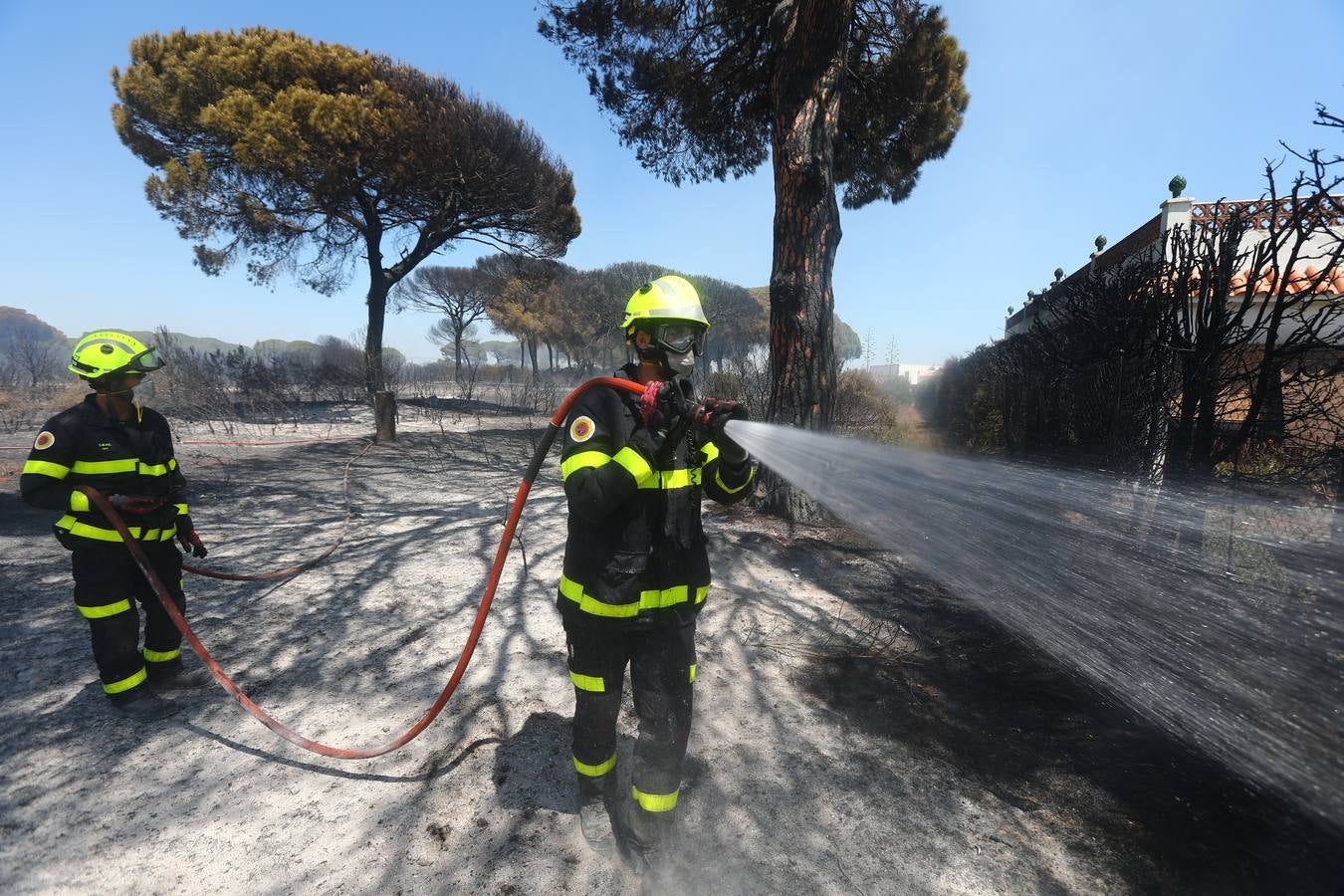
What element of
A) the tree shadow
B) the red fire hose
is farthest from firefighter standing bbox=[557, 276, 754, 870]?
the tree shadow

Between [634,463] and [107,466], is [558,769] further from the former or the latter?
[107,466]

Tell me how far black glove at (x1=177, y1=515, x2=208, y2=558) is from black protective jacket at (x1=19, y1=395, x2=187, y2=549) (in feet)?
0.16

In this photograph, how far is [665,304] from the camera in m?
2.15

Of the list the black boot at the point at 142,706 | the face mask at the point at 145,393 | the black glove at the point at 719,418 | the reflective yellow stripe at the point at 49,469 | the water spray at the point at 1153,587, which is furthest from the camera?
the face mask at the point at 145,393

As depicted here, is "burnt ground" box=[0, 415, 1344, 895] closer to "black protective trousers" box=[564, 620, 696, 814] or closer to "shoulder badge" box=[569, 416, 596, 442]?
"black protective trousers" box=[564, 620, 696, 814]

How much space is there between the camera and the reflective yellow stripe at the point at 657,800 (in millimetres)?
2113

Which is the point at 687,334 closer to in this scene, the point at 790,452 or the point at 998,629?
the point at 790,452

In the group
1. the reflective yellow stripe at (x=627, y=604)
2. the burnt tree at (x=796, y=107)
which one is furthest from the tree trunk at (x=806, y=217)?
the reflective yellow stripe at (x=627, y=604)

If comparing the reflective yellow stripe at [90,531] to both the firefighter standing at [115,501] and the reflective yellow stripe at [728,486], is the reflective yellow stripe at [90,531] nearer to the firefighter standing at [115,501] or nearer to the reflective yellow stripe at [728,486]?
the firefighter standing at [115,501]

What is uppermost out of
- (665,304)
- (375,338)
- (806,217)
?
(806,217)

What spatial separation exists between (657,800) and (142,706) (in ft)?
9.48

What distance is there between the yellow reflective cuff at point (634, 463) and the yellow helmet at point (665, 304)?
0.49 metres

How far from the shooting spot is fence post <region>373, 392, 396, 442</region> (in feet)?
37.3

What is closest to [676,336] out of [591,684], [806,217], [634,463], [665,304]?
[665,304]
